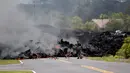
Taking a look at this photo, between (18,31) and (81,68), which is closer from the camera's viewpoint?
(81,68)

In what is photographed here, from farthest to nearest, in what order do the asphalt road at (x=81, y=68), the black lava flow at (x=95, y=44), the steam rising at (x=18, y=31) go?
the black lava flow at (x=95, y=44) → the steam rising at (x=18, y=31) → the asphalt road at (x=81, y=68)

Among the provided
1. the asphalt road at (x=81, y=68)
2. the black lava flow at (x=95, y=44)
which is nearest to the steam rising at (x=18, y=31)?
the black lava flow at (x=95, y=44)

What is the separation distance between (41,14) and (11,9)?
57.2ft

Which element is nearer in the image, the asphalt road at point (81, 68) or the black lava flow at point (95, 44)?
the asphalt road at point (81, 68)

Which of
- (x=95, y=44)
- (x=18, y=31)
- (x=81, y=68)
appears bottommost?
(x=95, y=44)

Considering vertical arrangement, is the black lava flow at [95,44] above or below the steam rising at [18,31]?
below

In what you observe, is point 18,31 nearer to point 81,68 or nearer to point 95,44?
point 95,44

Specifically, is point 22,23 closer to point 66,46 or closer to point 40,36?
point 40,36

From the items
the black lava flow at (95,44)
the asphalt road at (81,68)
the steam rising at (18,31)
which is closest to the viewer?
the asphalt road at (81,68)

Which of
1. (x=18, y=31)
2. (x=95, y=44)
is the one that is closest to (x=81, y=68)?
(x=18, y=31)

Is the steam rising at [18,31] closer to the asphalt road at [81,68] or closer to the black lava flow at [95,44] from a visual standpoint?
the black lava flow at [95,44]

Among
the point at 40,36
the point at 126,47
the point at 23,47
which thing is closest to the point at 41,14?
the point at 40,36

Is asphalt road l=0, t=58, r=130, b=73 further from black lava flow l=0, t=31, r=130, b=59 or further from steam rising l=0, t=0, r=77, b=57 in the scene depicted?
black lava flow l=0, t=31, r=130, b=59

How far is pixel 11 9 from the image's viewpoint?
3994 centimetres
